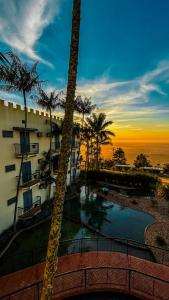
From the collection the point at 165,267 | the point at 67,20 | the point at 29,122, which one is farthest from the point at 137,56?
the point at 165,267

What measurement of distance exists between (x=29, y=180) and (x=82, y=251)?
325 inches

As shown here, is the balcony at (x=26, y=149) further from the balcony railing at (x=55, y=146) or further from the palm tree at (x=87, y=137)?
the palm tree at (x=87, y=137)

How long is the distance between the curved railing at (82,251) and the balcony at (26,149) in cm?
735

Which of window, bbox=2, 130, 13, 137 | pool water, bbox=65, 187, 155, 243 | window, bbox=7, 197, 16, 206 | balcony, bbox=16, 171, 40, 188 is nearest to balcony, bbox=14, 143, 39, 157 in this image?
window, bbox=2, 130, 13, 137

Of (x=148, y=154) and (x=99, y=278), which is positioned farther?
(x=148, y=154)

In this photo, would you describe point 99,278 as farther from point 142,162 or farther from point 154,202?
point 142,162

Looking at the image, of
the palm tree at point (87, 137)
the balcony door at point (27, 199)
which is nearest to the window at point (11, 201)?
the balcony door at point (27, 199)

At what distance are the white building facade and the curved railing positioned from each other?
390 cm

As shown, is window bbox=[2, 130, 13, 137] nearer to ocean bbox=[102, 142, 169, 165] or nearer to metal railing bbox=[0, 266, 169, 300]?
metal railing bbox=[0, 266, 169, 300]

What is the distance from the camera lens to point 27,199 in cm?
1759

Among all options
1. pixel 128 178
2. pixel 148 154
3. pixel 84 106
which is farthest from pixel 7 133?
pixel 148 154

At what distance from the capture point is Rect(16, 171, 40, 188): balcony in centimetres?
1626

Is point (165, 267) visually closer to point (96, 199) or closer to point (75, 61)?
point (75, 61)

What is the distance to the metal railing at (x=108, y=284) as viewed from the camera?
816cm
